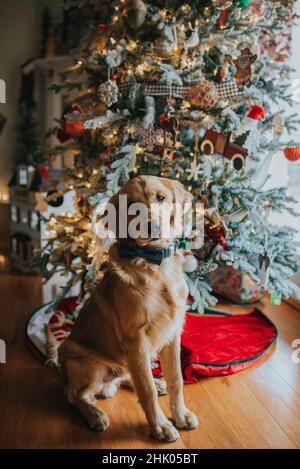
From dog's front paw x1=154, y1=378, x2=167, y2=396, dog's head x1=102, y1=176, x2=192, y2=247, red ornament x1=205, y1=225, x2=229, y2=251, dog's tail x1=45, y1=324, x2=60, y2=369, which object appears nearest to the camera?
dog's head x1=102, y1=176, x2=192, y2=247

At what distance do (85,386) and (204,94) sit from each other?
154 centimetres

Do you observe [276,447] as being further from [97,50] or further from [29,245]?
[29,245]

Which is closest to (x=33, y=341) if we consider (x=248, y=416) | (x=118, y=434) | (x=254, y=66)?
(x=118, y=434)

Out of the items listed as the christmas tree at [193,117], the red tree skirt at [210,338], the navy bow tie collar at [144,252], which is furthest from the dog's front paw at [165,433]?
the christmas tree at [193,117]

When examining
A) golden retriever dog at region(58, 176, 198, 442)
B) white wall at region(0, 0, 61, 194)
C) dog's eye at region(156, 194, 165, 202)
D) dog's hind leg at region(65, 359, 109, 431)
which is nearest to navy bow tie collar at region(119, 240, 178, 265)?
golden retriever dog at region(58, 176, 198, 442)

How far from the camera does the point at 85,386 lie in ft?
5.02

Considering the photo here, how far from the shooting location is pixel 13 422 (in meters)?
1.52

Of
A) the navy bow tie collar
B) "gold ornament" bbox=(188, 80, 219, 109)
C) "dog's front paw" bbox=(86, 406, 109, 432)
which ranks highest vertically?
"gold ornament" bbox=(188, 80, 219, 109)

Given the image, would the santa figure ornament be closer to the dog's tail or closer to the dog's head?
the dog's head

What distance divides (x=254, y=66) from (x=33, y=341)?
6.69ft

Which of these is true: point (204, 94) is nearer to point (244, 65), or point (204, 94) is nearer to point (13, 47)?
point (244, 65)

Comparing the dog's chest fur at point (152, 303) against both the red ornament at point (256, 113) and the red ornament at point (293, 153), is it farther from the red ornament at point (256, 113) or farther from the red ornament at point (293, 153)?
the red ornament at point (293, 153)

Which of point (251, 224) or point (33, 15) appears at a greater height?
point (33, 15)

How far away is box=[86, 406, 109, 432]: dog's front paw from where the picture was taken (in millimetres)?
1465
